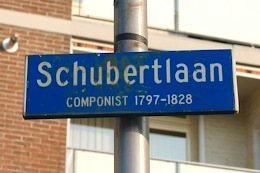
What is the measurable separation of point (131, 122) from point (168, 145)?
8.14 m

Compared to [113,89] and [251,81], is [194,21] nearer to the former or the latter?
[251,81]

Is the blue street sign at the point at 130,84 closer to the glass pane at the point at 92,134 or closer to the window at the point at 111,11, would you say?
the glass pane at the point at 92,134

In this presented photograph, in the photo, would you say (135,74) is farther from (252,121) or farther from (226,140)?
(252,121)

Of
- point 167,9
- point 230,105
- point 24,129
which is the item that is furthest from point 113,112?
point 167,9

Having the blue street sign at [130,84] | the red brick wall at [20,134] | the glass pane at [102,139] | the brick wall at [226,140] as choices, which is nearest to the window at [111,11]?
the red brick wall at [20,134]

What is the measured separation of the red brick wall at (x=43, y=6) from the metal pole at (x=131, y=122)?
7.02 meters

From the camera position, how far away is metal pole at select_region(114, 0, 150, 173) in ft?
16.3

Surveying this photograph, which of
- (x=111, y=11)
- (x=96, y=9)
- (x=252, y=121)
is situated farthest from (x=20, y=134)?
(x=252, y=121)

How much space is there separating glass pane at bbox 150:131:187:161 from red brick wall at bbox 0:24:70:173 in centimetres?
202

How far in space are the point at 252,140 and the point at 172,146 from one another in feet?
4.95

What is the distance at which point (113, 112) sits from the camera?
513cm

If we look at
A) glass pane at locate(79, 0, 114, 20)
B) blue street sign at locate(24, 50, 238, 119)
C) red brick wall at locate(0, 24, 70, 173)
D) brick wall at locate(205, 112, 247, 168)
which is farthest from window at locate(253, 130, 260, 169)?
blue street sign at locate(24, 50, 238, 119)

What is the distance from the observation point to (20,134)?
1145cm

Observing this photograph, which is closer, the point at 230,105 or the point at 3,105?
the point at 230,105
